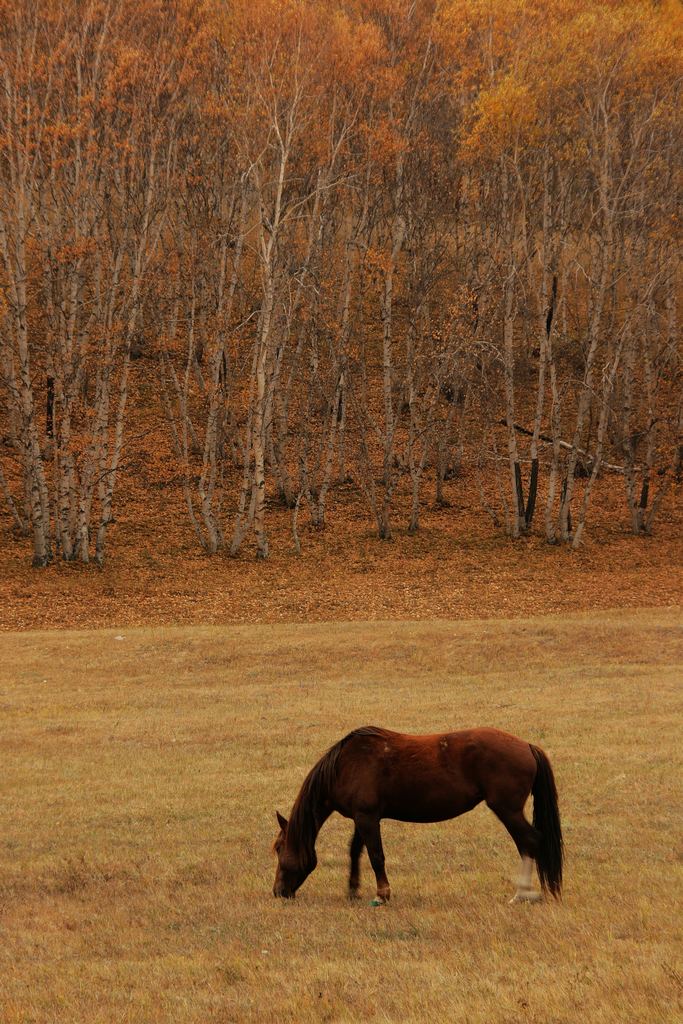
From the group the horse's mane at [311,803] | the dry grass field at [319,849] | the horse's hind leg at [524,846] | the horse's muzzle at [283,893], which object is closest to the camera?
the dry grass field at [319,849]

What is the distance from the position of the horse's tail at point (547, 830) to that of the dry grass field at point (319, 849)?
228 mm

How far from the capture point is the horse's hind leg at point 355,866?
896 cm

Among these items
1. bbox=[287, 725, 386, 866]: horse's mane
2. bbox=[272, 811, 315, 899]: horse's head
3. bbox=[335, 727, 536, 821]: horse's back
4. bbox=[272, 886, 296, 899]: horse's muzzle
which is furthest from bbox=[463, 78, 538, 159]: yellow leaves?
bbox=[272, 886, 296, 899]: horse's muzzle

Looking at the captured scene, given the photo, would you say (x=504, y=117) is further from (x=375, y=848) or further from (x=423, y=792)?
(x=375, y=848)

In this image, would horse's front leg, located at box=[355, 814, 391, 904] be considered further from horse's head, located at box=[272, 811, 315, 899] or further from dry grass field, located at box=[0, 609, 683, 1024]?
horse's head, located at box=[272, 811, 315, 899]

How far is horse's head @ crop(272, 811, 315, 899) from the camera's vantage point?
8.83 meters

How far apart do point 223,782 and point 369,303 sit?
41762mm

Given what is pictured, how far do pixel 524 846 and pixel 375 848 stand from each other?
1.22 m

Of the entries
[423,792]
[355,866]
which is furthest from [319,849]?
→ [423,792]

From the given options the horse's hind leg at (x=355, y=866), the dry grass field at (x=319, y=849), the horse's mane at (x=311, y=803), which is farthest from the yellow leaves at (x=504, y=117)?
the horse's hind leg at (x=355, y=866)

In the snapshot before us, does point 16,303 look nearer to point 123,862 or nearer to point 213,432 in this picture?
point 213,432

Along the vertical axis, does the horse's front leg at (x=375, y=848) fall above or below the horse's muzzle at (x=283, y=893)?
above

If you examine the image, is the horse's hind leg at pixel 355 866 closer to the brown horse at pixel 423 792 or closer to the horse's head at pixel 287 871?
the brown horse at pixel 423 792

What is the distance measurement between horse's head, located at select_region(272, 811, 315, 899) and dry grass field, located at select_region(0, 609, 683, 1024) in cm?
15
